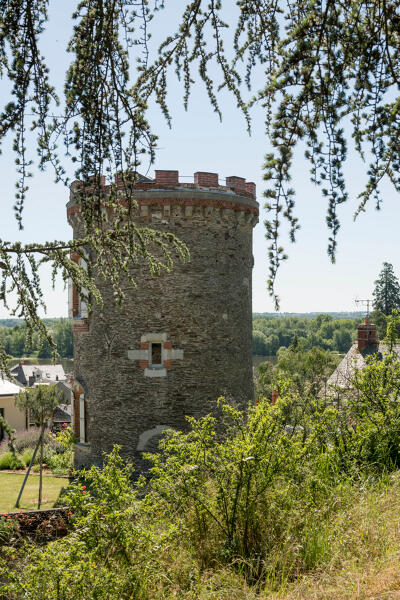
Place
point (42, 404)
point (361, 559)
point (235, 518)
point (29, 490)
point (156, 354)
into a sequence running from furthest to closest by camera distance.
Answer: point (29, 490)
point (42, 404)
point (156, 354)
point (235, 518)
point (361, 559)

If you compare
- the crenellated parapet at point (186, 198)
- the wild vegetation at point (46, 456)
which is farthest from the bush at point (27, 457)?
Answer: the crenellated parapet at point (186, 198)

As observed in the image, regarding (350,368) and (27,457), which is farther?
(27,457)

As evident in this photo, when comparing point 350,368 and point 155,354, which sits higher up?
point 155,354

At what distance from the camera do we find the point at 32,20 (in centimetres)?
414

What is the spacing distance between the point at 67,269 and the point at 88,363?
929cm

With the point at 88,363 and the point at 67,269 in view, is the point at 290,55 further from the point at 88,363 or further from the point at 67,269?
the point at 88,363

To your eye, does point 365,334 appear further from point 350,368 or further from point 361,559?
point 361,559

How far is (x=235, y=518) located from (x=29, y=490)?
13300 millimetres

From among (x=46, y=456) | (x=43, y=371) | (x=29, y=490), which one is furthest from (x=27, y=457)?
(x=43, y=371)

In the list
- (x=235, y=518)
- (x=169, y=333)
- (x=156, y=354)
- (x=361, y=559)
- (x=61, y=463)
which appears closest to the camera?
(x=361, y=559)

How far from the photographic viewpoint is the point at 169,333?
540 inches

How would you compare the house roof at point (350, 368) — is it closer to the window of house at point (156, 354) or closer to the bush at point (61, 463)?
the window of house at point (156, 354)

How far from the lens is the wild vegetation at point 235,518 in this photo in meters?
4.88

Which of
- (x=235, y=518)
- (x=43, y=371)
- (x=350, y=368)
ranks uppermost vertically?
(x=350, y=368)
